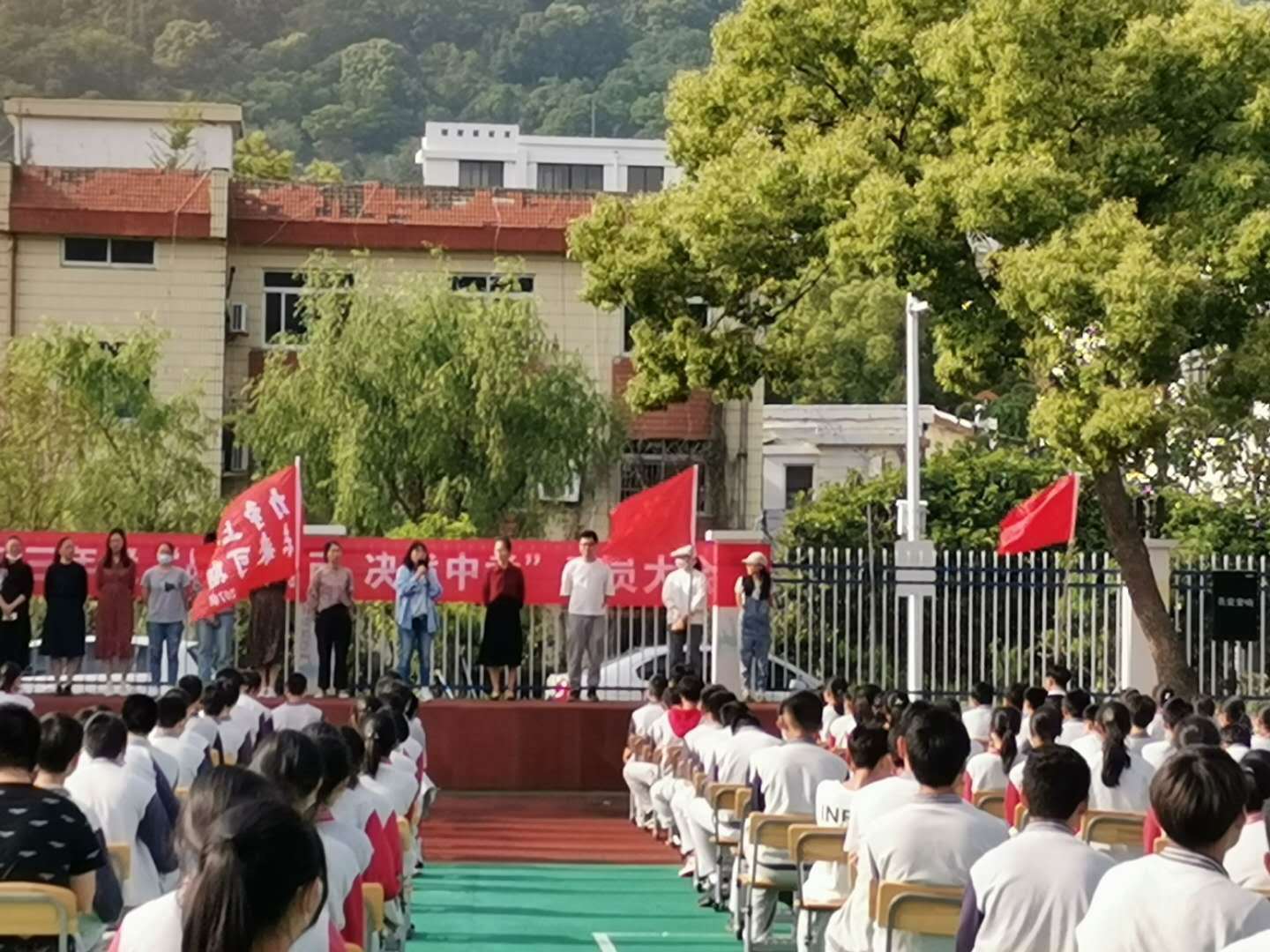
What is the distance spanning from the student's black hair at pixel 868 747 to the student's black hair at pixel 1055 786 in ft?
14.5

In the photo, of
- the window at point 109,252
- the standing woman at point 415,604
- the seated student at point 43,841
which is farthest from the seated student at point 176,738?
the window at point 109,252

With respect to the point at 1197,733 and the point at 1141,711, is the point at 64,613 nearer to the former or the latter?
the point at 1141,711

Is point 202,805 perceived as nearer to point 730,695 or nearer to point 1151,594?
point 730,695

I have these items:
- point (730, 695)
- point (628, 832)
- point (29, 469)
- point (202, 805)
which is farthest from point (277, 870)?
point (29, 469)

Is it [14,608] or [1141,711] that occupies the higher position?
[14,608]

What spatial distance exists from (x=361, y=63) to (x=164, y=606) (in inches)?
6003

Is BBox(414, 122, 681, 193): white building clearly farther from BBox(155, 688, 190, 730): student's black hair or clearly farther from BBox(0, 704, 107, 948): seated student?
BBox(0, 704, 107, 948): seated student

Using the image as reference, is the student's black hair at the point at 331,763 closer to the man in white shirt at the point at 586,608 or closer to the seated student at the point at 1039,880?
the seated student at the point at 1039,880

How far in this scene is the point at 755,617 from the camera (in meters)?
25.9

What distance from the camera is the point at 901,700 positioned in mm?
18766

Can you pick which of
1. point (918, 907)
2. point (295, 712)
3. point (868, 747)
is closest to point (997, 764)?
point (868, 747)

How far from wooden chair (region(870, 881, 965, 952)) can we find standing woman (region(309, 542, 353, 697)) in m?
16.7

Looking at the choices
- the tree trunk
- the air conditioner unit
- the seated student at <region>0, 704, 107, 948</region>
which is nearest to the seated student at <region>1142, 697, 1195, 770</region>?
the seated student at <region>0, 704, 107, 948</region>

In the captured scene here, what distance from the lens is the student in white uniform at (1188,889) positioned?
696 centimetres
